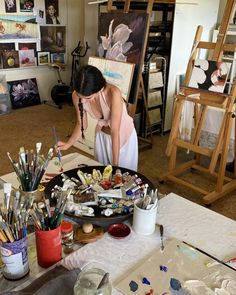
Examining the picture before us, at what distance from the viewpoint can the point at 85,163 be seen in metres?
1.53

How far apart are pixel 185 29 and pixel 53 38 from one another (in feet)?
6.84

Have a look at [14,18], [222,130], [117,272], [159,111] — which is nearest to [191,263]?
[117,272]

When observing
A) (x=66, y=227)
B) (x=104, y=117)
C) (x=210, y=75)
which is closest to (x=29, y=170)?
(x=66, y=227)

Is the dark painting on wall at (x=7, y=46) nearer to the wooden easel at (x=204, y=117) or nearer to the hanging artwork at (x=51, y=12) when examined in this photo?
the hanging artwork at (x=51, y=12)

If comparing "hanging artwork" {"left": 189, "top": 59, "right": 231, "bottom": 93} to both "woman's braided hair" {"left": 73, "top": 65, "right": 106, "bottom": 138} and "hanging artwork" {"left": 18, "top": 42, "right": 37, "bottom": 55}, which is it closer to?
"woman's braided hair" {"left": 73, "top": 65, "right": 106, "bottom": 138}

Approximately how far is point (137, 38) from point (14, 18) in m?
2.15

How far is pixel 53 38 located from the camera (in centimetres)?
462

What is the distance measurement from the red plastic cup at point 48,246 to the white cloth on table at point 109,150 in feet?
2.99

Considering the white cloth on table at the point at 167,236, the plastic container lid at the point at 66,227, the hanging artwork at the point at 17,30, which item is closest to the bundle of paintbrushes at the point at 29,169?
the plastic container lid at the point at 66,227

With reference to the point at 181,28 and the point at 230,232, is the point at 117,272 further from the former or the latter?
the point at 181,28

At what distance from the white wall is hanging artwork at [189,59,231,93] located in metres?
1.10

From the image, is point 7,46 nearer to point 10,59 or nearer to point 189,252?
point 10,59

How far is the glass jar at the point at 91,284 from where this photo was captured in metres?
0.74

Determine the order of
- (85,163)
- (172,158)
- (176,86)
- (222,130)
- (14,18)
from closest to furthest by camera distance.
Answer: (85,163)
(222,130)
(172,158)
(176,86)
(14,18)
